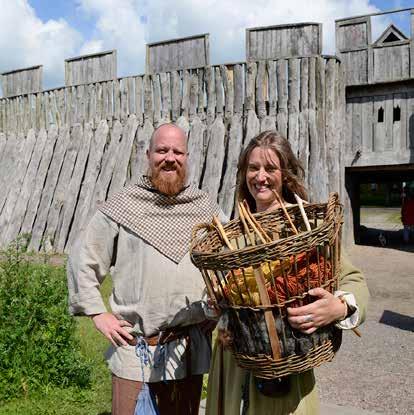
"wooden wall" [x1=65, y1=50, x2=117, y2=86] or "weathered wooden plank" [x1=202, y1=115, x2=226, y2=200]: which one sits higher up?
"wooden wall" [x1=65, y1=50, x2=117, y2=86]

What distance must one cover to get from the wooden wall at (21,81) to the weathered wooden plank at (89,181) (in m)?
2.26

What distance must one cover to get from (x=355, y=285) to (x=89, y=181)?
9.32 meters

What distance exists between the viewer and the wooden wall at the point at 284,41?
31.4 feet

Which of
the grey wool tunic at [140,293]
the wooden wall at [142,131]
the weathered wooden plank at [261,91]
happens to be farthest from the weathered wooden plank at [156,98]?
the grey wool tunic at [140,293]

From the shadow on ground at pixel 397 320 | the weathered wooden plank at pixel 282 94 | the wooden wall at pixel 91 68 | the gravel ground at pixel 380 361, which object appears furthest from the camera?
the wooden wall at pixel 91 68

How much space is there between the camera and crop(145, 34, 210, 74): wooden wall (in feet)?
33.6

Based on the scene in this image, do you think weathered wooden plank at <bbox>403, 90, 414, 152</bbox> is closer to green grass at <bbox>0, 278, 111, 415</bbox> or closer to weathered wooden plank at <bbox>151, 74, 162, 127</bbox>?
weathered wooden plank at <bbox>151, 74, 162, 127</bbox>

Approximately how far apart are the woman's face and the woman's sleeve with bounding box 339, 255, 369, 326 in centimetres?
38

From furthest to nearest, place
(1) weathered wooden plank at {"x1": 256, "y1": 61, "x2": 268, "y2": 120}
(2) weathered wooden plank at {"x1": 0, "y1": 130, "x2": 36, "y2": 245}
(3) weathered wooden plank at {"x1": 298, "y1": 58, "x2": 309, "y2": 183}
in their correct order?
(2) weathered wooden plank at {"x1": 0, "y1": 130, "x2": 36, "y2": 245} < (1) weathered wooden plank at {"x1": 256, "y1": 61, "x2": 268, "y2": 120} < (3) weathered wooden plank at {"x1": 298, "y1": 58, "x2": 309, "y2": 183}

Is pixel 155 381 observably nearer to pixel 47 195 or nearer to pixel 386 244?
pixel 47 195

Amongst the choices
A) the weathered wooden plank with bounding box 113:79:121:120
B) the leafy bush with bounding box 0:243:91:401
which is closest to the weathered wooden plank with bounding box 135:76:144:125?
the weathered wooden plank with bounding box 113:79:121:120

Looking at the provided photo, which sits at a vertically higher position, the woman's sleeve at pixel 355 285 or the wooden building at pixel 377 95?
the wooden building at pixel 377 95

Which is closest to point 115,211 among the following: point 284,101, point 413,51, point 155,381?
point 155,381

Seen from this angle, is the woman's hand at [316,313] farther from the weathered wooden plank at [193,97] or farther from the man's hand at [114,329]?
the weathered wooden plank at [193,97]
